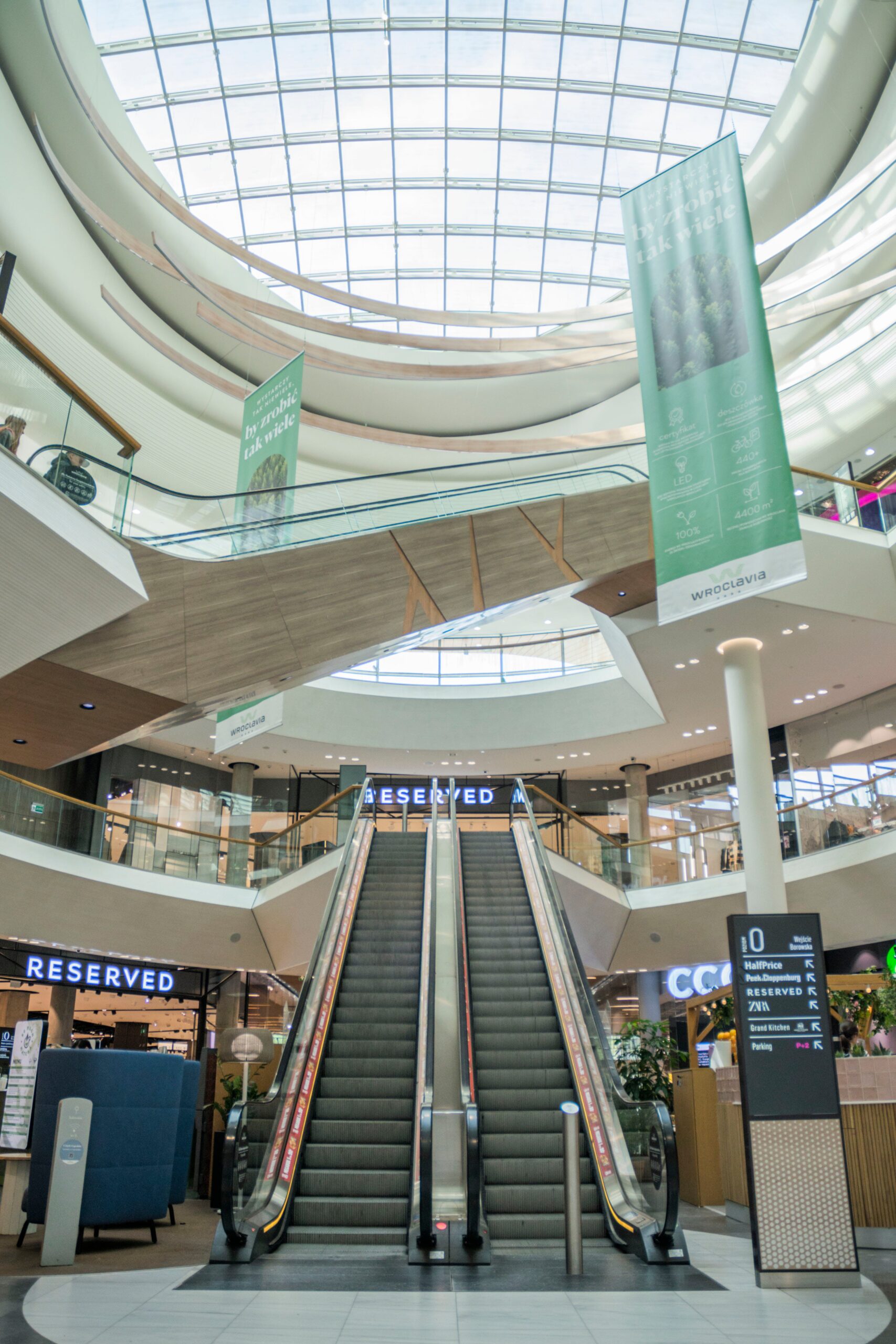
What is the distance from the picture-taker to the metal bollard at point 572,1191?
6016 mm

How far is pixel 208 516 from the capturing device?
10.2 metres

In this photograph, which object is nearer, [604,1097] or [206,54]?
[604,1097]

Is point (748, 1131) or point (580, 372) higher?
point (580, 372)

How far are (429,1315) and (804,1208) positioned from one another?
2.38 m

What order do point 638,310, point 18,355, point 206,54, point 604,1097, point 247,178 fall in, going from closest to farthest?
point 18,355 → point 604,1097 → point 638,310 → point 206,54 → point 247,178

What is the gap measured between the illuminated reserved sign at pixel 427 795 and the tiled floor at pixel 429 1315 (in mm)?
18374

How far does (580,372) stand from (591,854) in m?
12.2

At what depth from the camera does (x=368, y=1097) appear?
28.5ft

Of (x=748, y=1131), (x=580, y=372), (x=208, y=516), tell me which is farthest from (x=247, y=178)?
(x=748, y=1131)

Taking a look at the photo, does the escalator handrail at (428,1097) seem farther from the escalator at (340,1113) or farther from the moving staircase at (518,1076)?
the moving staircase at (518,1076)

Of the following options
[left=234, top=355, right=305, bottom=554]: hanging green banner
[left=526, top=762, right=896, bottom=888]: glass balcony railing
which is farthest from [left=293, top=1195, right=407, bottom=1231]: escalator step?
[left=526, top=762, right=896, bottom=888]: glass balcony railing

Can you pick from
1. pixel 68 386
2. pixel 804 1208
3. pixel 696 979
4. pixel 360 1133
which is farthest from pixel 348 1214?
pixel 696 979

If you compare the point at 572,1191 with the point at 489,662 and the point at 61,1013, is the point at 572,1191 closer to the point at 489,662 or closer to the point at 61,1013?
the point at 61,1013

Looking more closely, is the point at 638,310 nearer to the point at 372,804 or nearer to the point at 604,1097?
the point at 604,1097
